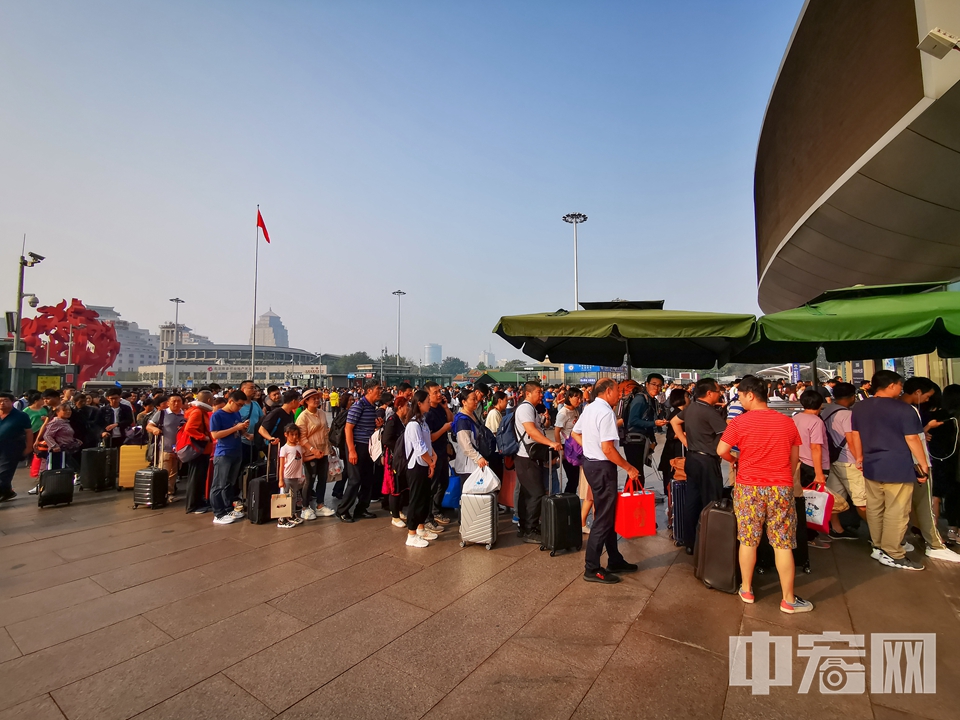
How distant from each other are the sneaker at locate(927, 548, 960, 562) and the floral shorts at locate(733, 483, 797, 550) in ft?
8.52

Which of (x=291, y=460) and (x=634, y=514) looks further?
(x=291, y=460)

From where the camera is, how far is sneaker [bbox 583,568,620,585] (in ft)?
14.5

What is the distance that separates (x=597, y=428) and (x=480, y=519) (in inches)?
78.6

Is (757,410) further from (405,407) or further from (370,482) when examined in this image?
(370,482)

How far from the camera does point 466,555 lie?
5281mm

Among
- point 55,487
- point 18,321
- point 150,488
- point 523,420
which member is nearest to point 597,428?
point 523,420

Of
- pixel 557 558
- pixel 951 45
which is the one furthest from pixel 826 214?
pixel 557 558

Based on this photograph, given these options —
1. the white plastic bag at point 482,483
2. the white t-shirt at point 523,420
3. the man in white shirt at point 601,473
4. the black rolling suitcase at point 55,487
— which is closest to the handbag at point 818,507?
the man in white shirt at point 601,473

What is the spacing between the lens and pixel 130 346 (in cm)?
16925

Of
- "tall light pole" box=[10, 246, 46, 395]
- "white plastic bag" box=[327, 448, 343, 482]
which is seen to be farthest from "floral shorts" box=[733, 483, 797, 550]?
"tall light pole" box=[10, 246, 46, 395]

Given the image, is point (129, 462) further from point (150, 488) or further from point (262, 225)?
Answer: point (262, 225)

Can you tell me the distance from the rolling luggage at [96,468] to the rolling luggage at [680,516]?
397 inches

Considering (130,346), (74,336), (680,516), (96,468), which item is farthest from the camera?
(130,346)

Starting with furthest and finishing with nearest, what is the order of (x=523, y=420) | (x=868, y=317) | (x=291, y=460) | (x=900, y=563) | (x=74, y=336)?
(x=74, y=336) → (x=291, y=460) → (x=523, y=420) → (x=900, y=563) → (x=868, y=317)
